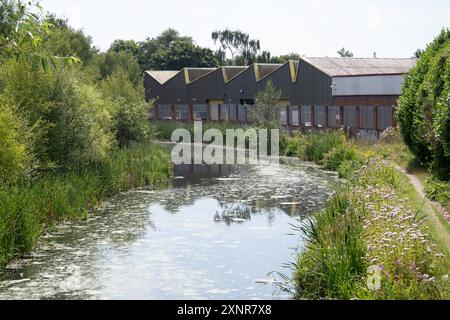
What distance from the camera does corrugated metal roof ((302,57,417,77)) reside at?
48.6m

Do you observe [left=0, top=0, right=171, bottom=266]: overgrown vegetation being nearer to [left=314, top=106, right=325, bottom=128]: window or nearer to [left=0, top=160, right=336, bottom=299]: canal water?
[left=0, top=160, right=336, bottom=299]: canal water

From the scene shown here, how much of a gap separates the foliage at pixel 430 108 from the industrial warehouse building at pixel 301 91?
8.93 meters

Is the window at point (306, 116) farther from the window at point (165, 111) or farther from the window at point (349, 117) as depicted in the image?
the window at point (165, 111)

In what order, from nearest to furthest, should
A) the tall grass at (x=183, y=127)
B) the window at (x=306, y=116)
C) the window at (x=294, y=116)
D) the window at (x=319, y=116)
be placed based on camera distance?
1. the window at (x=319, y=116)
2. the window at (x=306, y=116)
3. the window at (x=294, y=116)
4. the tall grass at (x=183, y=127)

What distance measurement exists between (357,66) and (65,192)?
3300 cm

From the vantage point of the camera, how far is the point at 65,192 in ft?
68.8

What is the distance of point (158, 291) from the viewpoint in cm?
1366

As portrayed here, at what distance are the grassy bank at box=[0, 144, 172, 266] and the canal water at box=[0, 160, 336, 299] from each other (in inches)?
16.1

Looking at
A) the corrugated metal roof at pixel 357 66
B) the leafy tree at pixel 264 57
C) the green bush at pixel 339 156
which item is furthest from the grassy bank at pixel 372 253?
the leafy tree at pixel 264 57

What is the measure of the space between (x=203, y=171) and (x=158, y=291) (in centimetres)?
2129

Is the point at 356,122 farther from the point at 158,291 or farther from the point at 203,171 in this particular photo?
the point at 158,291

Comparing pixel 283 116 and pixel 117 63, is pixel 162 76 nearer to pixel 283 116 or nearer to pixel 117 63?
pixel 117 63

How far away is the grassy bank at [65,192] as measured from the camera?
16484 mm

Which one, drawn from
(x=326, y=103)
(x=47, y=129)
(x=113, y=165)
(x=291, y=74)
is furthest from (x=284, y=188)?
(x=291, y=74)
